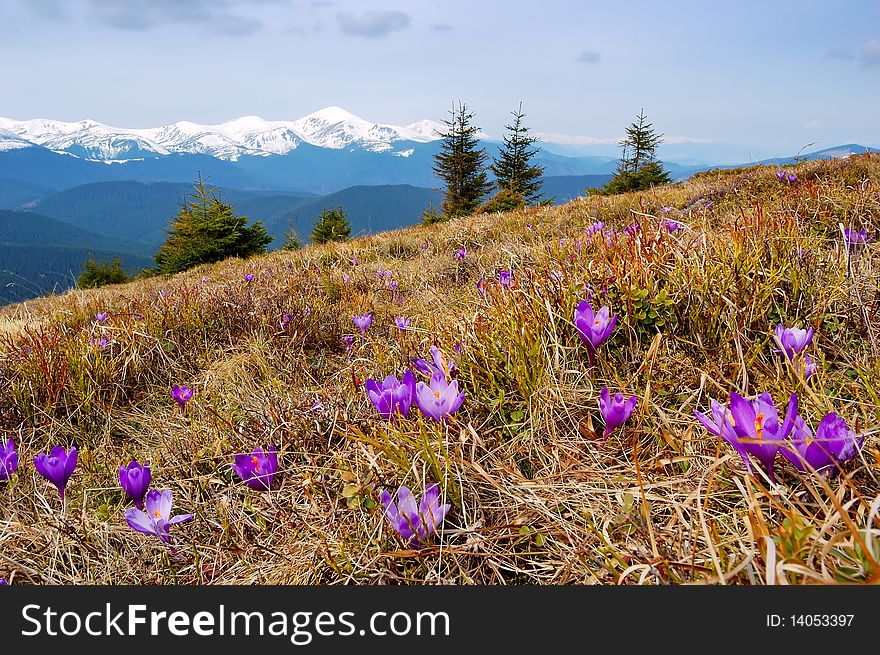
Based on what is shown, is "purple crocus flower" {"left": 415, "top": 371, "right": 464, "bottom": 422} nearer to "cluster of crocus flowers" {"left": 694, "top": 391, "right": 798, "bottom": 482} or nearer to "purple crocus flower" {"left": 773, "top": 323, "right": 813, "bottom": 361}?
"cluster of crocus flowers" {"left": 694, "top": 391, "right": 798, "bottom": 482}

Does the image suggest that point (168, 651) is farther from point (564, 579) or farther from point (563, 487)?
point (563, 487)

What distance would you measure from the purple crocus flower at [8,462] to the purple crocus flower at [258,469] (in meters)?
0.88

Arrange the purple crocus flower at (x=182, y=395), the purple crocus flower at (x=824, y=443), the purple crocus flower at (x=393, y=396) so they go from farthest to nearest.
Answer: the purple crocus flower at (x=182, y=395) < the purple crocus flower at (x=393, y=396) < the purple crocus flower at (x=824, y=443)

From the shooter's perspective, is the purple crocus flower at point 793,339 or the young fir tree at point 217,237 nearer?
the purple crocus flower at point 793,339

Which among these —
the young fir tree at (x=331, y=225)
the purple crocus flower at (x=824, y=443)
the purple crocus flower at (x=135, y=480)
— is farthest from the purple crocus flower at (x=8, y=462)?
the young fir tree at (x=331, y=225)

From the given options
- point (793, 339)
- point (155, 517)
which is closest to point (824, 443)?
point (793, 339)

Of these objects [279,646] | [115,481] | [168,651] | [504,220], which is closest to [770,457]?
[279,646]

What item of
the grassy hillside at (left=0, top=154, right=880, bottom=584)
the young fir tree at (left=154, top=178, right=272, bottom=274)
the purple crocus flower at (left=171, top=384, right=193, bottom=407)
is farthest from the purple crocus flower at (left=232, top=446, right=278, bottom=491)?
the young fir tree at (left=154, top=178, right=272, bottom=274)

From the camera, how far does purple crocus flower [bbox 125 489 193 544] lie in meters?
1.52

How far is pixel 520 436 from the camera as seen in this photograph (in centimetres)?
177

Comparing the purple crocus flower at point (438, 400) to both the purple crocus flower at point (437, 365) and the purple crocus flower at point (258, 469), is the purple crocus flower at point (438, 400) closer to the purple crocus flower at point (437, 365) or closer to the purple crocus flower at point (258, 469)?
the purple crocus flower at point (437, 365)

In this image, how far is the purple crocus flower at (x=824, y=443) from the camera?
1.11 meters

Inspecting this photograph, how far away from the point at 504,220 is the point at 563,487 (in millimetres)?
7031

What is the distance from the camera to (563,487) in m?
1.47
